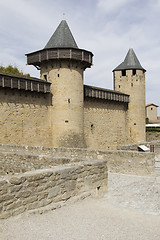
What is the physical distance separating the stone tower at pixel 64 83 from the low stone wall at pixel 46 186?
1104 cm

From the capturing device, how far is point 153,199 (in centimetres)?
551

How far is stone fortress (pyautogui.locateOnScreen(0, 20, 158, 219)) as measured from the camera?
13.0 feet

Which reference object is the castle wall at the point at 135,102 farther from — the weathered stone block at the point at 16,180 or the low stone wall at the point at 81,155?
the weathered stone block at the point at 16,180

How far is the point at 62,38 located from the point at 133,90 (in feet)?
32.3

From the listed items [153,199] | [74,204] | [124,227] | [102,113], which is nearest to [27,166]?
[74,204]

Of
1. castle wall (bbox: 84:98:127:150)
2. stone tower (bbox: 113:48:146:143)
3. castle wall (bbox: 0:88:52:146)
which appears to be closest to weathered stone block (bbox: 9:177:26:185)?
castle wall (bbox: 0:88:52:146)

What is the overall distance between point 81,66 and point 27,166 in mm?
11335

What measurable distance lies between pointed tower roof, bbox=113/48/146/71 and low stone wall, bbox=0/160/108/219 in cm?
1945

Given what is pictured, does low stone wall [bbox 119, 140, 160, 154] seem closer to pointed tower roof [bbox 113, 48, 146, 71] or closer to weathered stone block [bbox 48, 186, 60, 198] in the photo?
weathered stone block [bbox 48, 186, 60, 198]

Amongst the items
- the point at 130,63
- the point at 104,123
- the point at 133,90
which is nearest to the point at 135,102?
the point at 133,90

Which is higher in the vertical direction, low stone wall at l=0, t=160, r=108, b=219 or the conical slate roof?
the conical slate roof

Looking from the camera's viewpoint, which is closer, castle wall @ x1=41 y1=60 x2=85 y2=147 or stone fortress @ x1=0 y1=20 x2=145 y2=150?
stone fortress @ x1=0 y1=20 x2=145 y2=150

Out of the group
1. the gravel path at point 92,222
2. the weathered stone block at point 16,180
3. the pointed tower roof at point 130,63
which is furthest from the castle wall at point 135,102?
the weathered stone block at point 16,180

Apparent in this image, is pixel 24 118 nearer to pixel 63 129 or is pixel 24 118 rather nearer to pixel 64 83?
pixel 63 129
